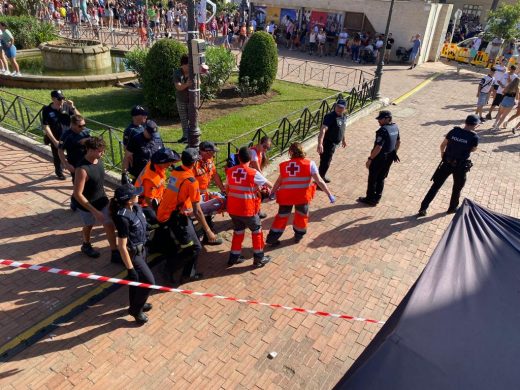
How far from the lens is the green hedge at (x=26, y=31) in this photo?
17672 mm

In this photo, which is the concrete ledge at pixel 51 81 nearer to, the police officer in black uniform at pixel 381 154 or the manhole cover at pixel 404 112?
the manhole cover at pixel 404 112

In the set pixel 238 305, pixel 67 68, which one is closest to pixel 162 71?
pixel 67 68

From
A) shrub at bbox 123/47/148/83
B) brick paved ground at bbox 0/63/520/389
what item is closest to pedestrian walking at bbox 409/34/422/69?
shrub at bbox 123/47/148/83

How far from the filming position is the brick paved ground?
413cm

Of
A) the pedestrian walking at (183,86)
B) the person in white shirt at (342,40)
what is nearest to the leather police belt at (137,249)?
the pedestrian walking at (183,86)

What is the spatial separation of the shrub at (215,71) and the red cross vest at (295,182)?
688 cm

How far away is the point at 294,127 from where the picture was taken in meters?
9.62

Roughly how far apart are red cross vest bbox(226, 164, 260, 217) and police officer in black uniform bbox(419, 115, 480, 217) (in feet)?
11.6

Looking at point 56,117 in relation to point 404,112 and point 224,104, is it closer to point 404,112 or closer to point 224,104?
point 224,104

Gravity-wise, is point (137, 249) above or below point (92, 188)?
below

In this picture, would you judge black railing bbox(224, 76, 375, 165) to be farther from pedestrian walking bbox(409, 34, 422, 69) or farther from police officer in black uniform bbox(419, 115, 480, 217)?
pedestrian walking bbox(409, 34, 422, 69)

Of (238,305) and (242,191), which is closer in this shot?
(238,305)

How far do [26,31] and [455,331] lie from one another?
68.4 feet

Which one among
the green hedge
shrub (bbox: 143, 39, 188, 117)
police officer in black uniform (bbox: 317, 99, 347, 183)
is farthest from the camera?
the green hedge
